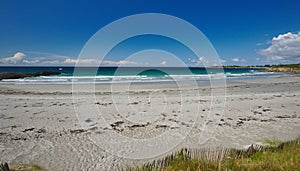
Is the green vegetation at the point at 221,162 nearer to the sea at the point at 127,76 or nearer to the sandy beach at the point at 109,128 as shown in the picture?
the sandy beach at the point at 109,128

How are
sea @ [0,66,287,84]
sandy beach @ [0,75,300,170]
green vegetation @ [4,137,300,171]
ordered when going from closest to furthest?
green vegetation @ [4,137,300,171] < sandy beach @ [0,75,300,170] < sea @ [0,66,287,84]

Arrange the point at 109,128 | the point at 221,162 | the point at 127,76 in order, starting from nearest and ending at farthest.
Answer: the point at 221,162 → the point at 109,128 → the point at 127,76

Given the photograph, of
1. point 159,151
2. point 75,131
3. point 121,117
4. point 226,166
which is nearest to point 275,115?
point 159,151

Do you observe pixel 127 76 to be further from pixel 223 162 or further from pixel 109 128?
pixel 223 162

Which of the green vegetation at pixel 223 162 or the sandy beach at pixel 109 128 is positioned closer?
the green vegetation at pixel 223 162

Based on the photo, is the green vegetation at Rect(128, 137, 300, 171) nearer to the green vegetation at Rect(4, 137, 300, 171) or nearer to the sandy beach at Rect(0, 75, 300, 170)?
the green vegetation at Rect(4, 137, 300, 171)

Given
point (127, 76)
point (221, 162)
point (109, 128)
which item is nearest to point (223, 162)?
point (221, 162)

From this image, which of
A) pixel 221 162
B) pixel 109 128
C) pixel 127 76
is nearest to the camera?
pixel 221 162

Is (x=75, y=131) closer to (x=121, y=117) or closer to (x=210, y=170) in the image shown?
(x=121, y=117)

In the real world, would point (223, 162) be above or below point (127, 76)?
below

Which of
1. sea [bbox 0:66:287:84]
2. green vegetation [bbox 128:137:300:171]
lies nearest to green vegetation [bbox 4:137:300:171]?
green vegetation [bbox 128:137:300:171]

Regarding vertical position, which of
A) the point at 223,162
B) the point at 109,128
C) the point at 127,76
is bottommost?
the point at 109,128

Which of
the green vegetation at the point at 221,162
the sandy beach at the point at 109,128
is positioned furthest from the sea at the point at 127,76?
the green vegetation at the point at 221,162

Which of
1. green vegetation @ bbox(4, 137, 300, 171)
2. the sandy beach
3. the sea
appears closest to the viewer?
green vegetation @ bbox(4, 137, 300, 171)
